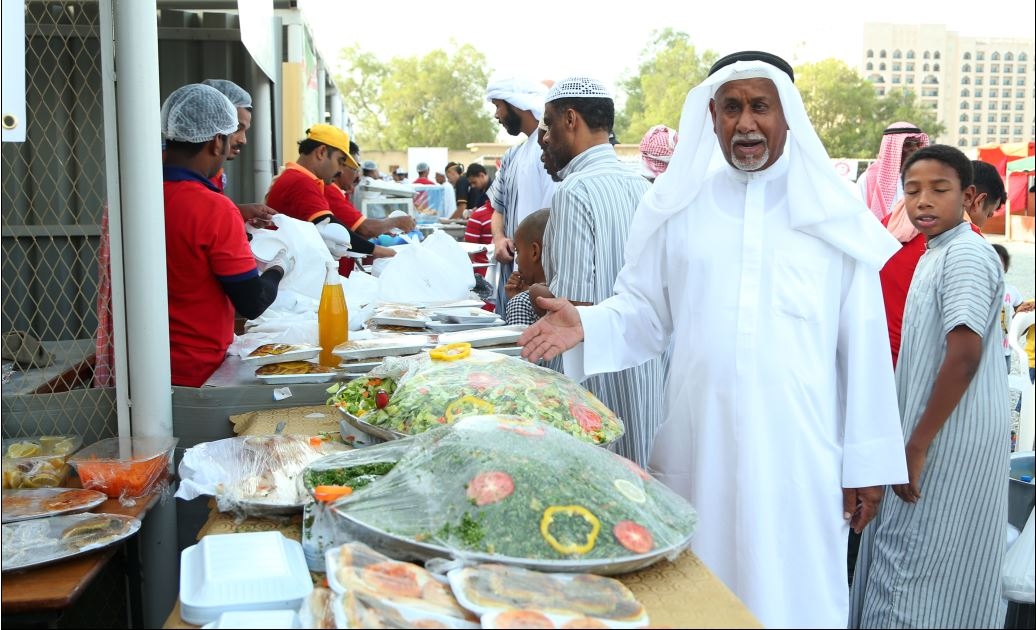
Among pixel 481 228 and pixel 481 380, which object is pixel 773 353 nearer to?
pixel 481 380

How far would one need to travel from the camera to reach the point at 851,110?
5494 centimetres

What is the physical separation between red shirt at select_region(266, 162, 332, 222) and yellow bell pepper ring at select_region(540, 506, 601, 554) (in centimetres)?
380

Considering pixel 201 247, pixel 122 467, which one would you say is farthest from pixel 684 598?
pixel 201 247

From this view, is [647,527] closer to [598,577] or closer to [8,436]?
[598,577]

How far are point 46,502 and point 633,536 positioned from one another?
4.96 ft

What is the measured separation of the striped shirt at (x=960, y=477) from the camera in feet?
9.55

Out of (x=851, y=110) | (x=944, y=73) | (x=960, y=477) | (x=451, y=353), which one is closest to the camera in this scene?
(x=451, y=353)

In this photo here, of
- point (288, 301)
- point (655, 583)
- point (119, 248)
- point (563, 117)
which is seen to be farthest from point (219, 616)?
point (288, 301)

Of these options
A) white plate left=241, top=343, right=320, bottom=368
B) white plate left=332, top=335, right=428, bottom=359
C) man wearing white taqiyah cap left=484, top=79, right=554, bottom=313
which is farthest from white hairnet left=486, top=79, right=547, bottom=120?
white plate left=241, top=343, right=320, bottom=368

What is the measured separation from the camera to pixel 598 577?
4.77 ft

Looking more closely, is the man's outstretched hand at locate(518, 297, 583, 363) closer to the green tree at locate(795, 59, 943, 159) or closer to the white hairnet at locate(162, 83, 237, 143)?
the white hairnet at locate(162, 83, 237, 143)

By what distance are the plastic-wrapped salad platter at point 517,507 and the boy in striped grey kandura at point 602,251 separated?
1448 mm

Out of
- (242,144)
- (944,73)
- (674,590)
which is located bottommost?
(674,590)

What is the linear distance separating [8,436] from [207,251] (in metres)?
0.84
